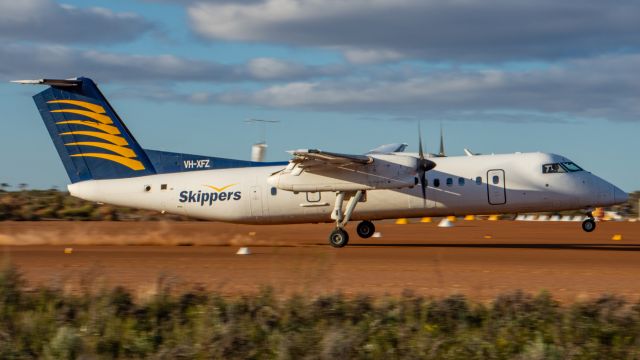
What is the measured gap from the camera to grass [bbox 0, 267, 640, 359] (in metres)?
9.08

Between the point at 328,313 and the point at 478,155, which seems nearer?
the point at 328,313

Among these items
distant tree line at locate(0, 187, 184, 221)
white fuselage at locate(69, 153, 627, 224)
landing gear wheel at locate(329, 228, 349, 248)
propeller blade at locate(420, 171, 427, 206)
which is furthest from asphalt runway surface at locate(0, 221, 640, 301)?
distant tree line at locate(0, 187, 184, 221)

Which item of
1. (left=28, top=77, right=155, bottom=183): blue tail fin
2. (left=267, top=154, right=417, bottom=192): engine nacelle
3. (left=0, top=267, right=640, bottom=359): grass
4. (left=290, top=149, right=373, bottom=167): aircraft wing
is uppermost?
(left=28, top=77, right=155, bottom=183): blue tail fin

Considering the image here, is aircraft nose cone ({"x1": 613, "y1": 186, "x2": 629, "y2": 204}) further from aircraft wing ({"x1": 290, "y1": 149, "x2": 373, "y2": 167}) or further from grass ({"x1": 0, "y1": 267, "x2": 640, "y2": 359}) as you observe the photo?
grass ({"x1": 0, "y1": 267, "x2": 640, "y2": 359})

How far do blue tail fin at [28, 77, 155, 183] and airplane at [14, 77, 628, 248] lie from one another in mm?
32

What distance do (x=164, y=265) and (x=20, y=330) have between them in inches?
361

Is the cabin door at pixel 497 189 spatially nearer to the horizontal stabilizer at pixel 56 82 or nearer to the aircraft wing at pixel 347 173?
the aircraft wing at pixel 347 173

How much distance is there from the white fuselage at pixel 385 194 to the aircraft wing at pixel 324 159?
1.46m

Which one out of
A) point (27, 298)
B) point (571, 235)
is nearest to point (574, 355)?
point (27, 298)

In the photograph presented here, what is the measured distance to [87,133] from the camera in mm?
26594

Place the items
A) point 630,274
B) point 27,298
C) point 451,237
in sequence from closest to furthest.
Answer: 1. point 27,298
2. point 630,274
3. point 451,237

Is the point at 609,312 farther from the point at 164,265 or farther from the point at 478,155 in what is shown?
the point at 478,155

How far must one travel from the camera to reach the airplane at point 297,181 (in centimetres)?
2528

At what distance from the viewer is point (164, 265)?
19.0m
